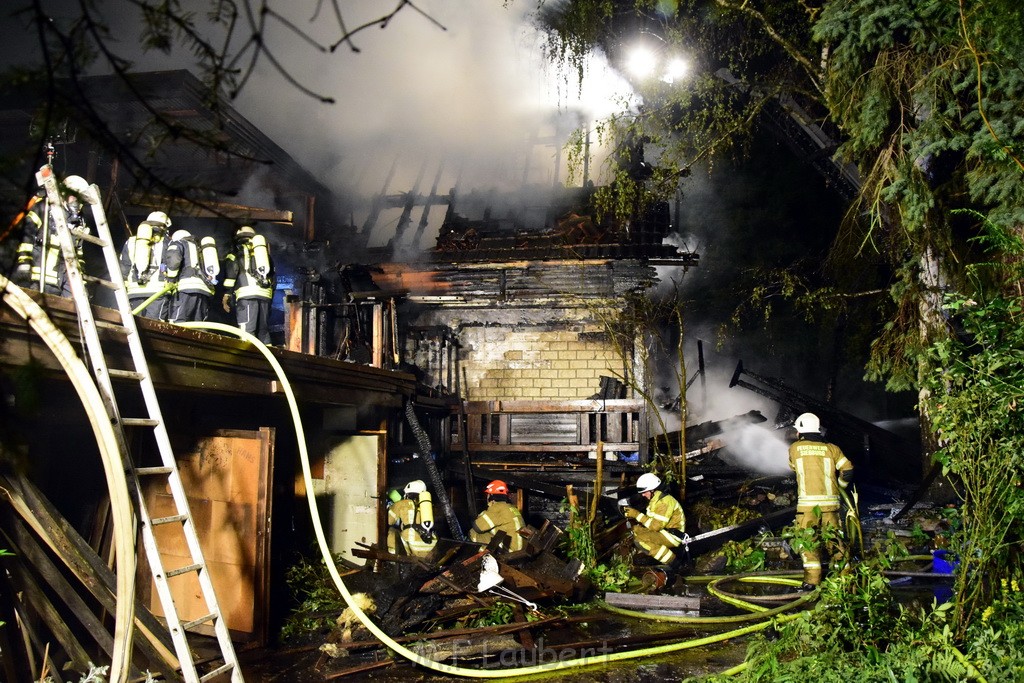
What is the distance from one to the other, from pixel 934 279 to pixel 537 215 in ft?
26.9

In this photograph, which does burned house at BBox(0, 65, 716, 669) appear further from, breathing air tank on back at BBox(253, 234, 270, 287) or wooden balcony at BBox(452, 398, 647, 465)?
breathing air tank on back at BBox(253, 234, 270, 287)

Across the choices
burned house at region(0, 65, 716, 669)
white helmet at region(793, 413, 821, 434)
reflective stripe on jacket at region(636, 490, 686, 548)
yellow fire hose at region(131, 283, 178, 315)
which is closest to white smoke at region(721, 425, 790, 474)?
burned house at region(0, 65, 716, 669)

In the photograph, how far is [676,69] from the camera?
12.3m

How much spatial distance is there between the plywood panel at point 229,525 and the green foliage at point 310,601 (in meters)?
0.67

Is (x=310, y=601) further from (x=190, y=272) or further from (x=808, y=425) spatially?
(x=808, y=425)

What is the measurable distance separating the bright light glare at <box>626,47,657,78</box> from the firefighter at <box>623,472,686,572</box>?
7284 millimetres

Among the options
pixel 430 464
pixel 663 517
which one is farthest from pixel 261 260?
pixel 663 517

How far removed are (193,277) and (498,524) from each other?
4.81 m

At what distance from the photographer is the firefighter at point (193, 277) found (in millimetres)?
7902

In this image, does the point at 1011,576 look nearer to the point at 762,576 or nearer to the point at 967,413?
the point at 967,413

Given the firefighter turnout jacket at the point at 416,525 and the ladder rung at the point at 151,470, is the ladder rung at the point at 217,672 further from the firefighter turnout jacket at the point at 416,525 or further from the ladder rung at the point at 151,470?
the firefighter turnout jacket at the point at 416,525

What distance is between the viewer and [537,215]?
15273 mm

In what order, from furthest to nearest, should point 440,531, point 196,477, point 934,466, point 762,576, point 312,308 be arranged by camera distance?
point 312,308, point 440,531, point 934,466, point 762,576, point 196,477

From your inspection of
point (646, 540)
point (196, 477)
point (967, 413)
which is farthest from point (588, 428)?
point (967, 413)
